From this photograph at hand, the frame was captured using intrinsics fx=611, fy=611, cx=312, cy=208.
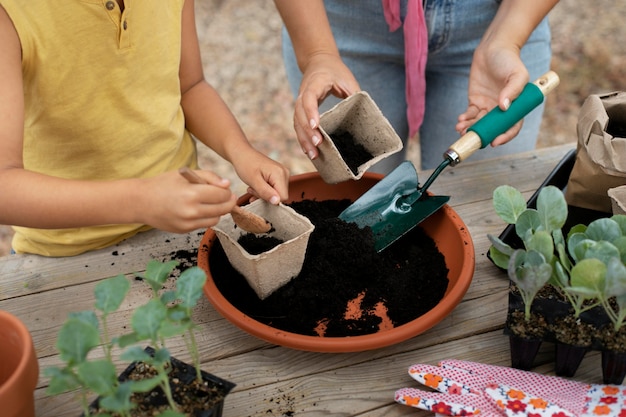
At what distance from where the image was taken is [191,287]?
69cm

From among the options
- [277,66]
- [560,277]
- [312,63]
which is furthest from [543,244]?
[277,66]

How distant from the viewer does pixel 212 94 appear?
1355 mm

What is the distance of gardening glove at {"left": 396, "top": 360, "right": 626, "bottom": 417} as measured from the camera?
79 cm

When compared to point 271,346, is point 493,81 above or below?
above

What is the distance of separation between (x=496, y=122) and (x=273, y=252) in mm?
511

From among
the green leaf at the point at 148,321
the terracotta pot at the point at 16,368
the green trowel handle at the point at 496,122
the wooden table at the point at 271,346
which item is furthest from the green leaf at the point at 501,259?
the terracotta pot at the point at 16,368

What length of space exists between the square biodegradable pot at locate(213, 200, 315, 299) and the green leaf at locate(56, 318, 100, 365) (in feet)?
1.06

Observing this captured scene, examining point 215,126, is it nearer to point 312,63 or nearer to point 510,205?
point 312,63

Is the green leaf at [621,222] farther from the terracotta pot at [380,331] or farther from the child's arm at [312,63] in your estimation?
the child's arm at [312,63]

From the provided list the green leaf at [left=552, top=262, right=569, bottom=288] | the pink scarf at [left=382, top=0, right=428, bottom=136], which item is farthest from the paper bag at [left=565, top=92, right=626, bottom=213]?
the pink scarf at [left=382, top=0, right=428, bottom=136]

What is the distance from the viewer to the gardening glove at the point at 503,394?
79 centimetres

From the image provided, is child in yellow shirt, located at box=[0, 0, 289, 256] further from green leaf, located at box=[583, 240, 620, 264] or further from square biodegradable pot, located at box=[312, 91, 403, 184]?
green leaf, located at box=[583, 240, 620, 264]

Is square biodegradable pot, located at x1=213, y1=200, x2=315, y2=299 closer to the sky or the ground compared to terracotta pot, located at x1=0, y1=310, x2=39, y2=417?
closer to the ground

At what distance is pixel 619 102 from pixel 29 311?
1122mm
